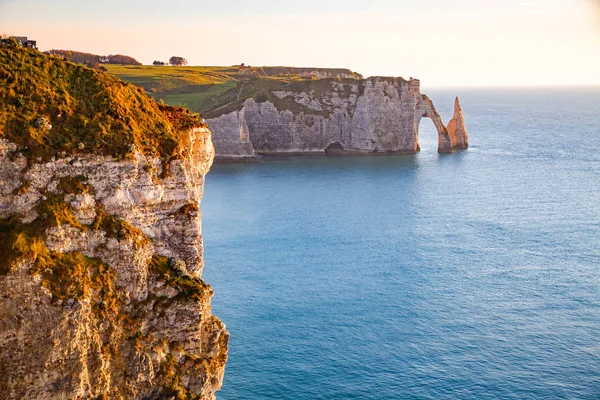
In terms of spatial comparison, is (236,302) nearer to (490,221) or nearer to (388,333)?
(388,333)

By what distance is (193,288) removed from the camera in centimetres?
3344

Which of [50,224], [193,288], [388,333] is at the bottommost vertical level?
[388,333]

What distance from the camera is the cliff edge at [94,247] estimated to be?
1158 inches

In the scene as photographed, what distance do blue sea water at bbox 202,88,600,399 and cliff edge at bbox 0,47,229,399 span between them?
16.1 m

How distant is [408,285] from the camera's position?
68.6 meters

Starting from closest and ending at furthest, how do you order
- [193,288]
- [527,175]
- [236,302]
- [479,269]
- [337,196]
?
[193,288]
[236,302]
[479,269]
[337,196]
[527,175]

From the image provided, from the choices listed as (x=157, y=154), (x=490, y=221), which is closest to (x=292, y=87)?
(x=490, y=221)

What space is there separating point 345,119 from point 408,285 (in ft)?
330

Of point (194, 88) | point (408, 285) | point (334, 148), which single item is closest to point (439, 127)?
point (334, 148)

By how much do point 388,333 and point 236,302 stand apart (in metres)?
15.2

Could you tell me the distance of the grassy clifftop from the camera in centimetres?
3180

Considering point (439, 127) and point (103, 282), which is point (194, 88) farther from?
point (103, 282)

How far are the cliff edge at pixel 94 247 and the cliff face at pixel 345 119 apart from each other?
412 feet

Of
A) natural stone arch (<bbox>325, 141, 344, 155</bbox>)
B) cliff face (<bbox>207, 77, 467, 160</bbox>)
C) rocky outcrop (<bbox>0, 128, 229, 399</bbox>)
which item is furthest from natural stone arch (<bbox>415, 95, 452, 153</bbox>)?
rocky outcrop (<bbox>0, 128, 229, 399</bbox>)
